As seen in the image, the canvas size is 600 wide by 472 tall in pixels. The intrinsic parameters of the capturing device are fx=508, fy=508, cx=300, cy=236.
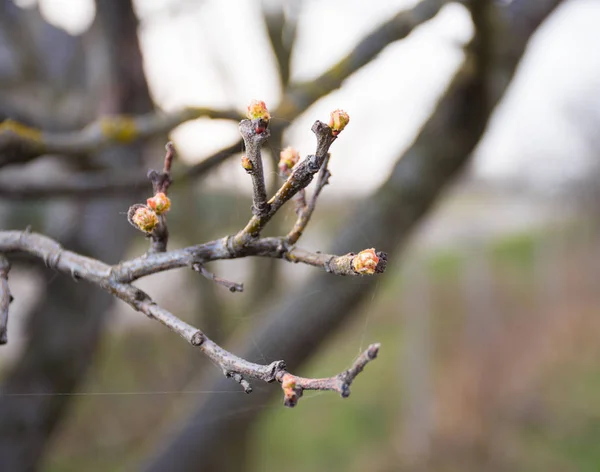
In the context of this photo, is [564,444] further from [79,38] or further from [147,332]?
[79,38]

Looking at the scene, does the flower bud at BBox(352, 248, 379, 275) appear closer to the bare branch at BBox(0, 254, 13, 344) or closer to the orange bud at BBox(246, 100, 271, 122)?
the orange bud at BBox(246, 100, 271, 122)

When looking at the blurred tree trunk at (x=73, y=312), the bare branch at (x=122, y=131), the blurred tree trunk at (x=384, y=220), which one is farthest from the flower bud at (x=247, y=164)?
the blurred tree trunk at (x=73, y=312)

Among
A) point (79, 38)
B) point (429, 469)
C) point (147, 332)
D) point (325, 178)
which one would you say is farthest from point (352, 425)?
point (325, 178)

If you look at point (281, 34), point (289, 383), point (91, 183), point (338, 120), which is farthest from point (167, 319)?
point (281, 34)

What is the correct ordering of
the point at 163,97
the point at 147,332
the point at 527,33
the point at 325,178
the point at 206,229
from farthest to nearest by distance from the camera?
the point at 147,332 < the point at 206,229 < the point at 163,97 < the point at 527,33 < the point at 325,178

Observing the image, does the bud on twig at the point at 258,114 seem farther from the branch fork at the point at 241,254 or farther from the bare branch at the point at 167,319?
the bare branch at the point at 167,319

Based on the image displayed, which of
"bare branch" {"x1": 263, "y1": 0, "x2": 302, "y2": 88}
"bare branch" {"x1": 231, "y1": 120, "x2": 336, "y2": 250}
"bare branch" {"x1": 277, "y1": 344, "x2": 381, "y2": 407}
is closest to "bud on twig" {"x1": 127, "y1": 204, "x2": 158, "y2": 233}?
"bare branch" {"x1": 231, "y1": 120, "x2": 336, "y2": 250}
